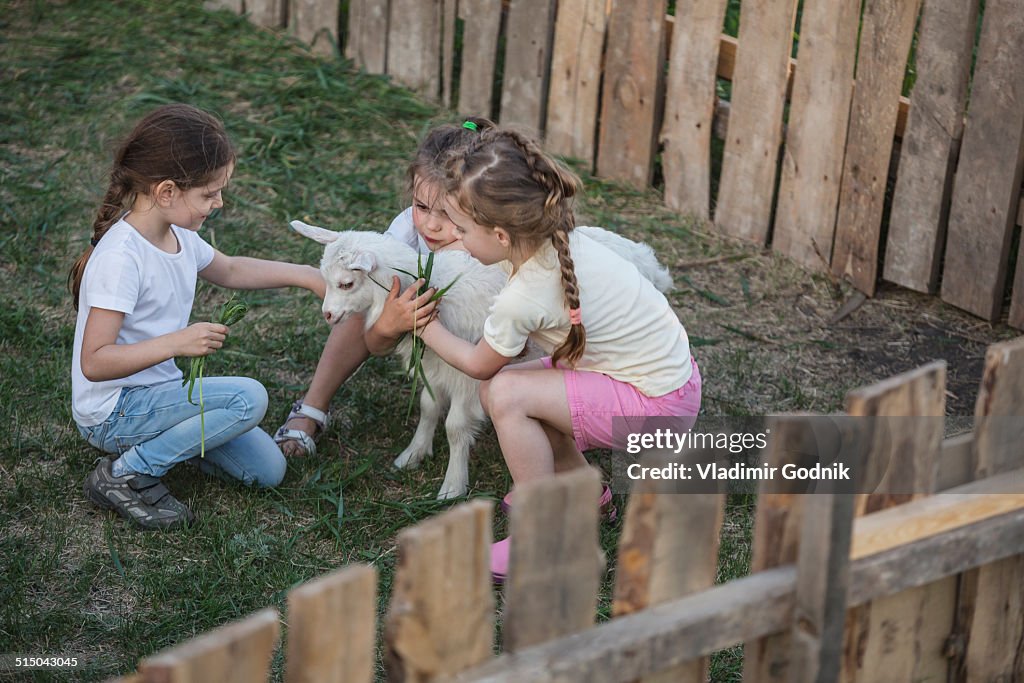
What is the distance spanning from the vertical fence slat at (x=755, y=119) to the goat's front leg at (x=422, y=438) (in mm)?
2357

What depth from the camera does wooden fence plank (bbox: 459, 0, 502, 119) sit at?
264 inches

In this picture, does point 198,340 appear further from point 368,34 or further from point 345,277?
point 368,34

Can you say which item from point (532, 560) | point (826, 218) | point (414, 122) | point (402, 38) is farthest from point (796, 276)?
point (532, 560)

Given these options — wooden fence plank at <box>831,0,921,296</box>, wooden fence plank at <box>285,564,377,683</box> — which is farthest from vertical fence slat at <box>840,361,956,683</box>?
wooden fence plank at <box>831,0,921,296</box>

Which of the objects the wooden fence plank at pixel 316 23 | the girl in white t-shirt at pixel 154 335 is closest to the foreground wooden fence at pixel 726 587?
the girl in white t-shirt at pixel 154 335

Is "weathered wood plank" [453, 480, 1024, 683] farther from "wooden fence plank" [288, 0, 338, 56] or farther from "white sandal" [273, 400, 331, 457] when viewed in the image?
"wooden fence plank" [288, 0, 338, 56]

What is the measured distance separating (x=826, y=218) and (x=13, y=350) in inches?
150

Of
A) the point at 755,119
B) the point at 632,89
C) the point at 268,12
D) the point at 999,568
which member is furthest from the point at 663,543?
the point at 268,12

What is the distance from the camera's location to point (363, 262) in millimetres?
3996

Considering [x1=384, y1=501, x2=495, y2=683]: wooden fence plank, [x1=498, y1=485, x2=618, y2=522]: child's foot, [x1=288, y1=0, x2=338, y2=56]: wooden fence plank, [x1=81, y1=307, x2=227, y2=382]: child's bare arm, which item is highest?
[x1=288, y1=0, x2=338, y2=56]: wooden fence plank

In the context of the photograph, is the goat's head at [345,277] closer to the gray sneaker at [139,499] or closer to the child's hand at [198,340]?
the child's hand at [198,340]

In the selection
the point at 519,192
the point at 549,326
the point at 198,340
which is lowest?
the point at 198,340

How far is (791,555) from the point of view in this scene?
2221 mm

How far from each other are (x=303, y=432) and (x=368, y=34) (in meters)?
3.75
